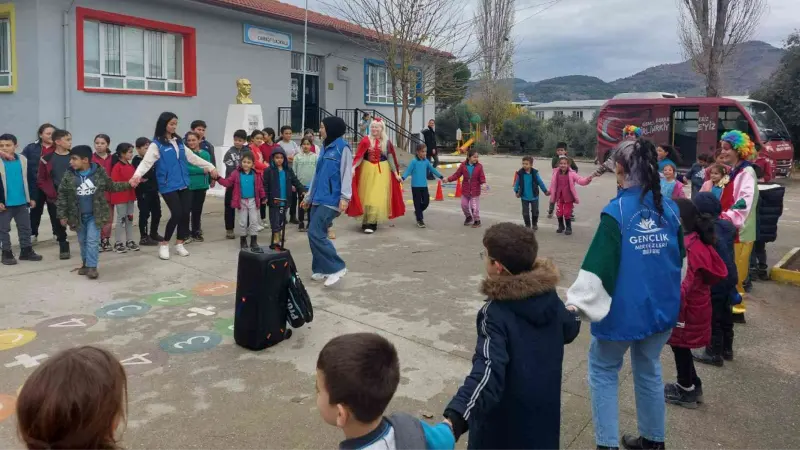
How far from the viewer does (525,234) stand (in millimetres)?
2656

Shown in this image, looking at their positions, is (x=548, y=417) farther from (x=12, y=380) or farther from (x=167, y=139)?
(x=167, y=139)

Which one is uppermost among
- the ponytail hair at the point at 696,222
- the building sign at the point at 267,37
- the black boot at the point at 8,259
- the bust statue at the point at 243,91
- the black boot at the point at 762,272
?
the building sign at the point at 267,37

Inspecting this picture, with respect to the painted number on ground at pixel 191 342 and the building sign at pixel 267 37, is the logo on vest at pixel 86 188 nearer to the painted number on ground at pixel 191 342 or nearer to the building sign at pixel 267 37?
the painted number on ground at pixel 191 342

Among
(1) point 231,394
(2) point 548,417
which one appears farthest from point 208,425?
(2) point 548,417

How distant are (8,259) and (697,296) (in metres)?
7.36

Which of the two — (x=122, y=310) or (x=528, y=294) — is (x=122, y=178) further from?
(x=528, y=294)

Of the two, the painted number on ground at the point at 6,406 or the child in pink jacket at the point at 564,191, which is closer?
the painted number on ground at the point at 6,406

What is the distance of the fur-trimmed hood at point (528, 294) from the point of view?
2521mm

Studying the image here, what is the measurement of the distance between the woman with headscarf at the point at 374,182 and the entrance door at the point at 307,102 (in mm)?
11482

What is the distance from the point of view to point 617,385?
335 cm

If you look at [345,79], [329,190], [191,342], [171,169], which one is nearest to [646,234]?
[191,342]

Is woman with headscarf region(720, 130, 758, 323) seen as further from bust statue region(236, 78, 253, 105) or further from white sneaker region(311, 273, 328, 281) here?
bust statue region(236, 78, 253, 105)

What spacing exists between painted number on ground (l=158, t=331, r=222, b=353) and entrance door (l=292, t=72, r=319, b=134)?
16426 millimetres

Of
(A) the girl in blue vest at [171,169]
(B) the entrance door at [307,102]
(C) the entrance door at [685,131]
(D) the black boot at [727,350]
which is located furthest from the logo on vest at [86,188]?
(C) the entrance door at [685,131]
